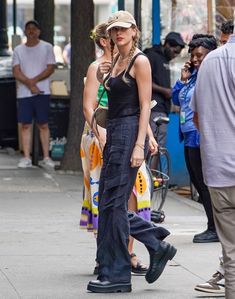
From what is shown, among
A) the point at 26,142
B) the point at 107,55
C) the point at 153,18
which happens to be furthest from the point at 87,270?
the point at 26,142

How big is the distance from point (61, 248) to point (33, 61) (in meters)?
6.69

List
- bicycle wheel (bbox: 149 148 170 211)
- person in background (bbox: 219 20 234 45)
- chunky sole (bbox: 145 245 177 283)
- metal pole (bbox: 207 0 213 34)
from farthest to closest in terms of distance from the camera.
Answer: metal pole (bbox: 207 0 213 34) → bicycle wheel (bbox: 149 148 170 211) → person in background (bbox: 219 20 234 45) → chunky sole (bbox: 145 245 177 283)

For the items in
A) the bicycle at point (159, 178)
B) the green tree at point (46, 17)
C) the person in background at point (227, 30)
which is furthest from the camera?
the green tree at point (46, 17)

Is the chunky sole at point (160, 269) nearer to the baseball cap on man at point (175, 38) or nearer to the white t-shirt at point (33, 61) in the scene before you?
the baseball cap on man at point (175, 38)

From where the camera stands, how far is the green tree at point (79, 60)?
1458cm

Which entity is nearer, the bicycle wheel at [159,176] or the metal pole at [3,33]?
the bicycle wheel at [159,176]

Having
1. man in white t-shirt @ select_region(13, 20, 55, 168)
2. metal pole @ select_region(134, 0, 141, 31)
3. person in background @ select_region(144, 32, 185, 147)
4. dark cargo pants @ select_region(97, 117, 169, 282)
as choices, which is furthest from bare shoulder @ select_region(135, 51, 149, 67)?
man in white t-shirt @ select_region(13, 20, 55, 168)

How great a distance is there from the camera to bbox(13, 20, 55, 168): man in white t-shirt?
1535cm

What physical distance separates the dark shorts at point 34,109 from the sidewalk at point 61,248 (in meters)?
1.77

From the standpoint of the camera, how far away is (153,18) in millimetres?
13516

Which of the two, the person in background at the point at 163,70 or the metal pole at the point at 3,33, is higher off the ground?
the person in background at the point at 163,70

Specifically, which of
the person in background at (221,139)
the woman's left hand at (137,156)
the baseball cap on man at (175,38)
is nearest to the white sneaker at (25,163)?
the baseball cap on man at (175,38)

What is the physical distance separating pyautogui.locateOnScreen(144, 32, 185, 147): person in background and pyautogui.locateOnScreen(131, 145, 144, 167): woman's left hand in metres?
5.15

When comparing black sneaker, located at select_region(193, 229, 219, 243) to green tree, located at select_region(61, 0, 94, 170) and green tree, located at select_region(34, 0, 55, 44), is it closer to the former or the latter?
green tree, located at select_region(61, 0, 94, 170)
